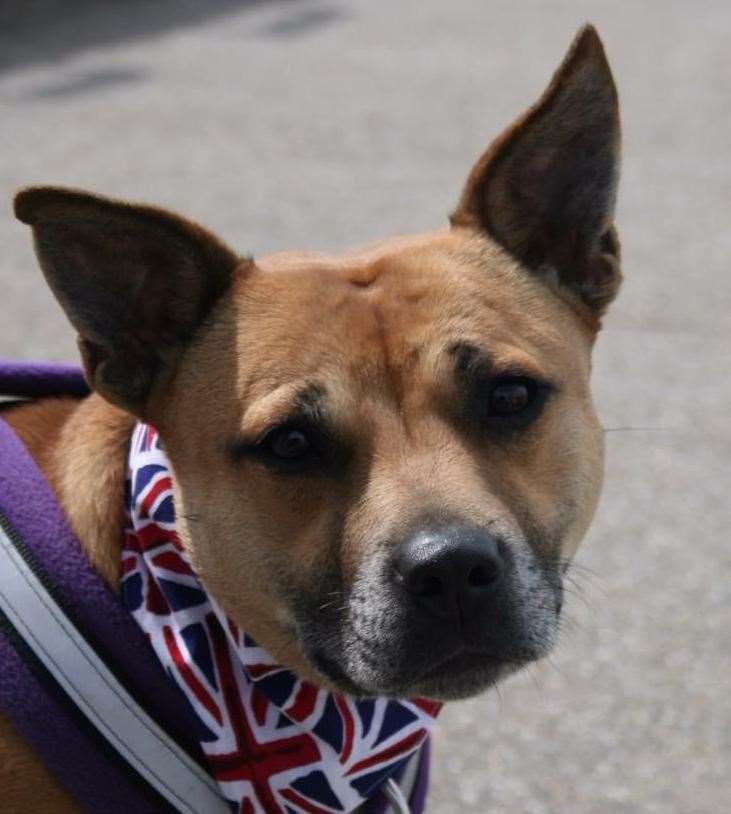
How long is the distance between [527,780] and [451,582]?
1.60 m

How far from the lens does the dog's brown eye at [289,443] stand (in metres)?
2.55

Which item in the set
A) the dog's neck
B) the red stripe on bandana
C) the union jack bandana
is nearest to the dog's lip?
the union jack bandana

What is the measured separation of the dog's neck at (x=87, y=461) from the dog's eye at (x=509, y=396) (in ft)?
2.37

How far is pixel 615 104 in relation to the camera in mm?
2766

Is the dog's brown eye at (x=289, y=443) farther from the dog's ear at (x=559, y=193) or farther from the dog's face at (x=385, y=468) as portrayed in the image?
the dog's ear at (x=559, y=193)

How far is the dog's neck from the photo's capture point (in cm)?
265

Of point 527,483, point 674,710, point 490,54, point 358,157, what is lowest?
point 490,54

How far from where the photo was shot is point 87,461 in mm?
2750

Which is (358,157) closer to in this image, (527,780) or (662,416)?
(662,416)

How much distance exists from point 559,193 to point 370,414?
2.32 feet

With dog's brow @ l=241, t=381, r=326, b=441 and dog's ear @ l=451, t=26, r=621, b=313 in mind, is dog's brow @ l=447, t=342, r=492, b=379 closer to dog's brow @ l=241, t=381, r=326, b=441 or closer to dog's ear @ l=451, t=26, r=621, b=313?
dog's brow @ l=241, t=381, r=326, b=441

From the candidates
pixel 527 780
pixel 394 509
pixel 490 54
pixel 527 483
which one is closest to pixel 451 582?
pixel 394 509

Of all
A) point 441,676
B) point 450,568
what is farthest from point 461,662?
point 450,568

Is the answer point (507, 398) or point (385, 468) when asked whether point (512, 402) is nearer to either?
point (507, 398)
